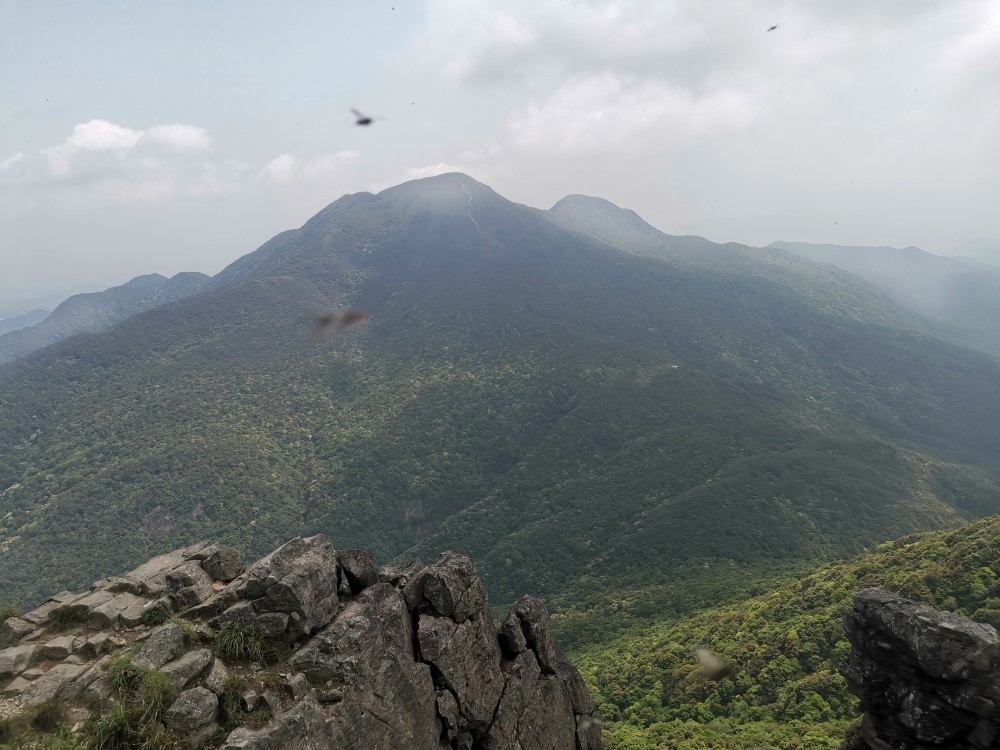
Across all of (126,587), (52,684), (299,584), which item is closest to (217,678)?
(299,584)

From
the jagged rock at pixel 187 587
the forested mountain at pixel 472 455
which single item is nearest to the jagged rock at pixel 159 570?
the jagged rock at pixel 187 587

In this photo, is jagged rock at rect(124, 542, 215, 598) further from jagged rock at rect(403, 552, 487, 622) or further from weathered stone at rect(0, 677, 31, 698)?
jagged rock at rect(403, 552, 487, 622)

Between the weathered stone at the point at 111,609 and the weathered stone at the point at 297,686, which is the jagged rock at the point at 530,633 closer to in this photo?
the weathered stone at the point at 297,686

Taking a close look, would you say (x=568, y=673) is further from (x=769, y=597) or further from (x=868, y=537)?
(x=868, y=537)

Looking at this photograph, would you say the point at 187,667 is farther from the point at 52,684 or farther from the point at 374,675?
the point at 374,675

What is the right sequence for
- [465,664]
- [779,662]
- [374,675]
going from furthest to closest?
[779,662], [465,664], [374,675]

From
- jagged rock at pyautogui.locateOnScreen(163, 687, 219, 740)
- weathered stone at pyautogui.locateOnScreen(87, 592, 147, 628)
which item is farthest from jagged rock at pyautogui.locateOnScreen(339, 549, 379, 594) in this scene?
weathered stone at pyautogui.locateOnScreen(87, 592, 147, 628)
